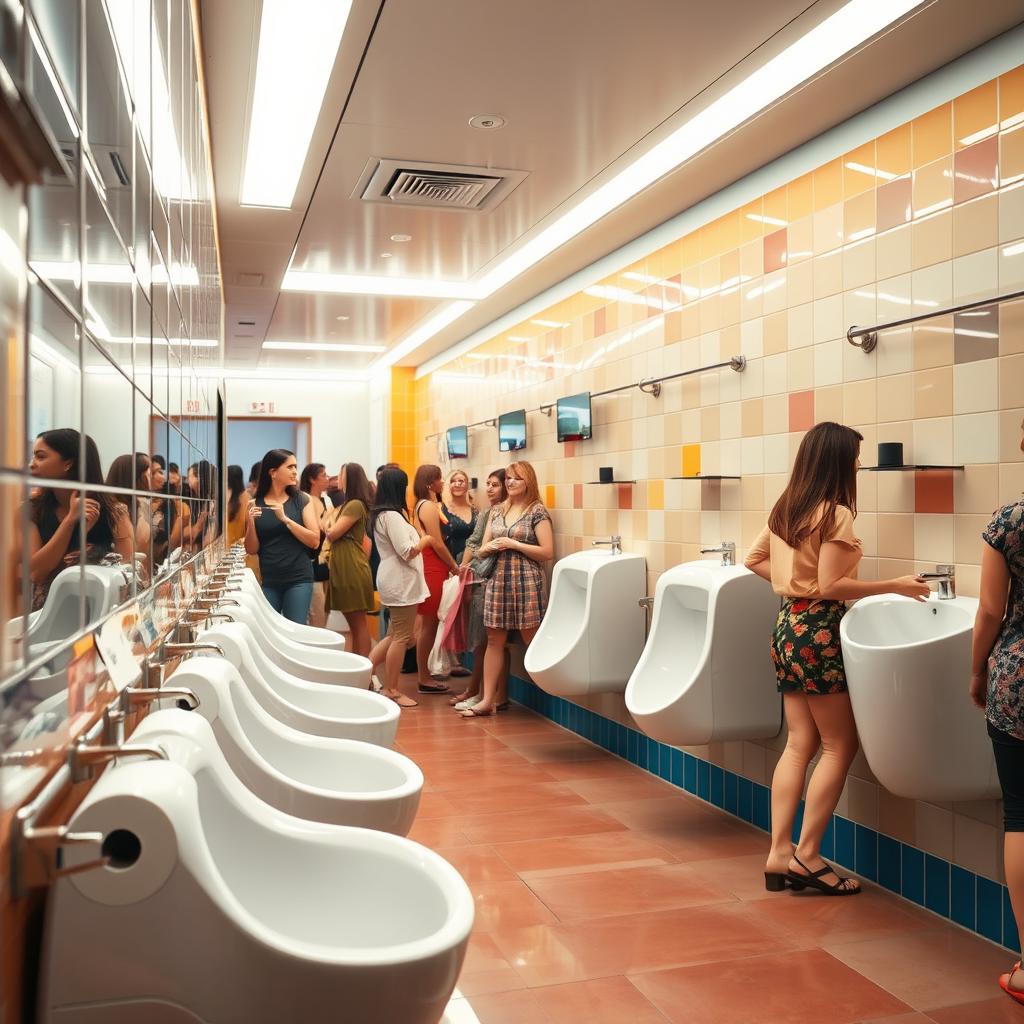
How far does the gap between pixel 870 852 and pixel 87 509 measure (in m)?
2.76

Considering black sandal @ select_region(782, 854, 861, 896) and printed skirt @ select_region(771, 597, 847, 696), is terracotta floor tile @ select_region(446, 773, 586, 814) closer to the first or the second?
black sandal @ select_region(782, 854, 861, 896)

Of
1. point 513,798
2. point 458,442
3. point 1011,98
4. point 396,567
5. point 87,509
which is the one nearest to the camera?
point 87,509

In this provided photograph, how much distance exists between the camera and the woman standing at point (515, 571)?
17.4ft

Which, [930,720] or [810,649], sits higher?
[810,649]

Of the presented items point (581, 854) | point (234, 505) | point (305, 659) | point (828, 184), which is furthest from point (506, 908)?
point (234, 505)

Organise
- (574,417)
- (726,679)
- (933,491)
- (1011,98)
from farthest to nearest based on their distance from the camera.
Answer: (574,417)
(726,679)
(933,491)
(1011,98)

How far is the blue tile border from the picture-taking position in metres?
2.63

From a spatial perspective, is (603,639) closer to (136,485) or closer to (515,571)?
(515,571)

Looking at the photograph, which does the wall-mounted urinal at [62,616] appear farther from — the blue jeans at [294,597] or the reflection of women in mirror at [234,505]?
the reflection of women in mirror at [234,505]

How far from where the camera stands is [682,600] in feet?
12.5

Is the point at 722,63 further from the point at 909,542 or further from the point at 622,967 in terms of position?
the point at 622,967

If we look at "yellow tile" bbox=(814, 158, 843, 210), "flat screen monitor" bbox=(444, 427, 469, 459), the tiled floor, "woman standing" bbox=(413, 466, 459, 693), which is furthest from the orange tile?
"flat screen monitor" bbox=(444, 427, 469, 459)

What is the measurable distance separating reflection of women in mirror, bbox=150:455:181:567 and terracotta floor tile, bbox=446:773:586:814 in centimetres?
212

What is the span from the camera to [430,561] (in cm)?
612
